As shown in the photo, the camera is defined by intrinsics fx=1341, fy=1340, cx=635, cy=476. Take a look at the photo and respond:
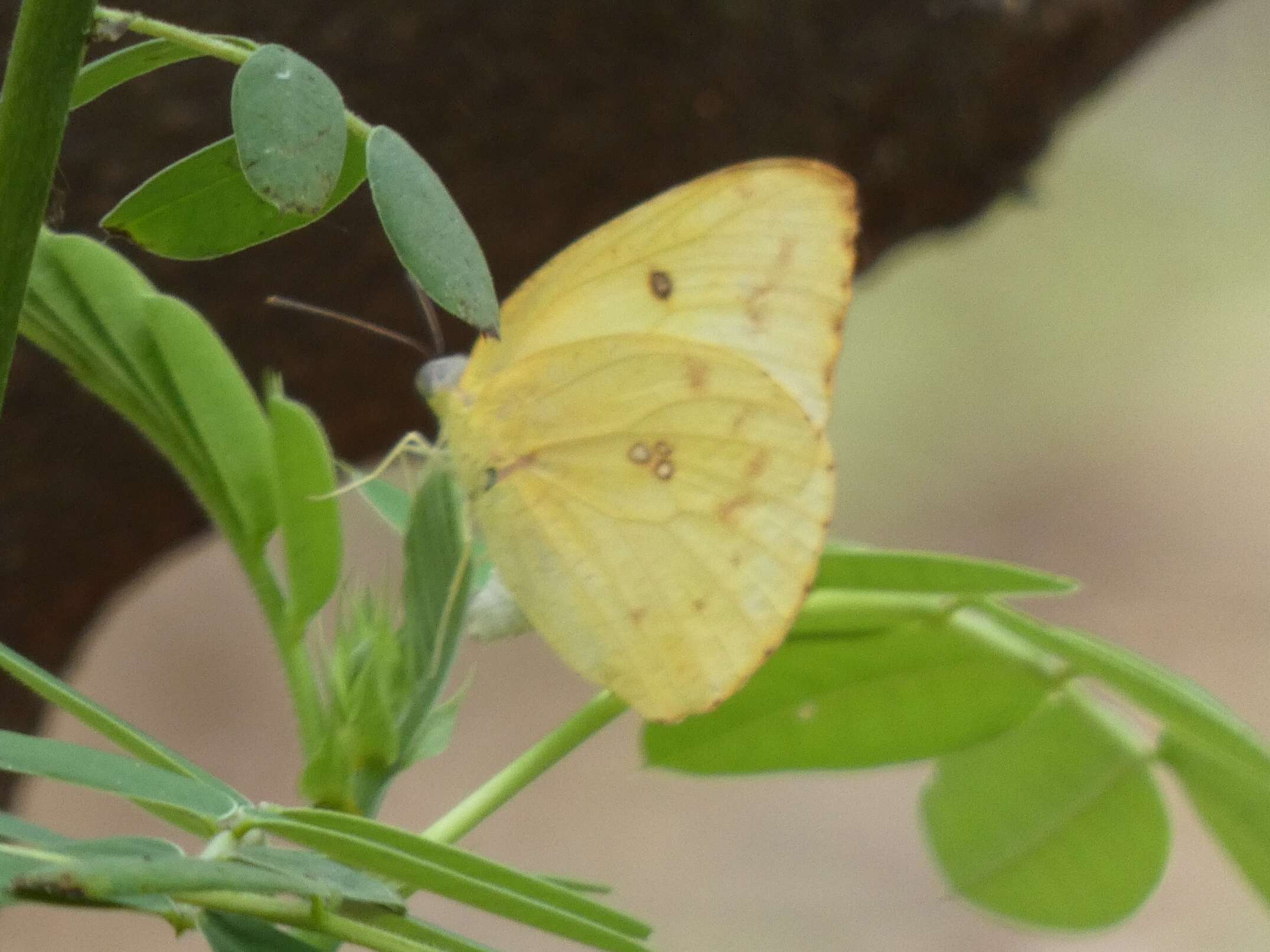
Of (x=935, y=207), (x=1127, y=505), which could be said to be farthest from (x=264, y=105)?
(x=1127, y=505)

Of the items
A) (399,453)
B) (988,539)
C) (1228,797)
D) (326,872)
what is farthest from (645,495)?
(988,539)

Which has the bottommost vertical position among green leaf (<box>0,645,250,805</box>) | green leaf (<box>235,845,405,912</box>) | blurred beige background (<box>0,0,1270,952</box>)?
green leaf (<box>235,845,405,912</box>)

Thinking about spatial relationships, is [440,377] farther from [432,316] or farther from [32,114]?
[32,114]

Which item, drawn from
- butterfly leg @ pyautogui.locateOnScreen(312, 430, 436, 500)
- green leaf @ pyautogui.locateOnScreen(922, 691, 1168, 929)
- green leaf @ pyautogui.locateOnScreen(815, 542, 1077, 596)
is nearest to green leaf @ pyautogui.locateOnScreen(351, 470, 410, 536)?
butterfly leg @ pyautogui.locateOnScreen(312, 430, 436, 500)

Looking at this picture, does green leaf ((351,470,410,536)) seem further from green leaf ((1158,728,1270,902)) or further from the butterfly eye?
green leaf ((1158,728,1270,902))

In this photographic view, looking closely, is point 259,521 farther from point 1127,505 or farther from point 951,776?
point 1127,505

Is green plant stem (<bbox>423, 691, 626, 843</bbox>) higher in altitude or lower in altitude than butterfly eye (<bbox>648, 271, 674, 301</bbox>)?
lower

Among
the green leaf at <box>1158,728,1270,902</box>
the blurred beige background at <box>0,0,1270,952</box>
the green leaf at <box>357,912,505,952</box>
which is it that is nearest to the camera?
the green leaf at <box>357,912,505,952</box>
